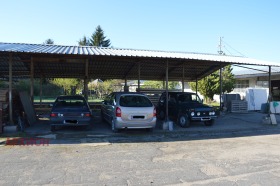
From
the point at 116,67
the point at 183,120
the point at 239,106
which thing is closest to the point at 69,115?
the point at 183,120

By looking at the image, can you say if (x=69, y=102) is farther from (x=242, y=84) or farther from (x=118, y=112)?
(x=242, y=84)

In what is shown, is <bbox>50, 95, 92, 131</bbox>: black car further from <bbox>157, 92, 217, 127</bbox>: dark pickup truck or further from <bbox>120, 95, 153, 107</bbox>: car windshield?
<bbox>157, 92, 217, 127</bbox>: dark pickup truck

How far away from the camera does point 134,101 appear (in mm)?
11219

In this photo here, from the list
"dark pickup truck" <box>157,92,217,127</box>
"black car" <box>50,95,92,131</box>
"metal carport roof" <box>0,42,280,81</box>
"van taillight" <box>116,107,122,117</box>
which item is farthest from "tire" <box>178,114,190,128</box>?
"black car" <box>50,95,92,131</box>

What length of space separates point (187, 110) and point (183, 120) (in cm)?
53

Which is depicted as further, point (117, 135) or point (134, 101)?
point (134, 101)

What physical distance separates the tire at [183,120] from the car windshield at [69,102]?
4684mm

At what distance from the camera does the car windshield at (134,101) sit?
10.9 meters

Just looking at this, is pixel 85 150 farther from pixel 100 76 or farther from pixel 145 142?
pixel 100 76

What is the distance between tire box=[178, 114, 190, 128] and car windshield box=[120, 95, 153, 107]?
2.52 meters

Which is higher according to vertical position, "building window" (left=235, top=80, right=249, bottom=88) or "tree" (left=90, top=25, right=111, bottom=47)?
"tree" (left=90, top=25, right=111, bottom=47)

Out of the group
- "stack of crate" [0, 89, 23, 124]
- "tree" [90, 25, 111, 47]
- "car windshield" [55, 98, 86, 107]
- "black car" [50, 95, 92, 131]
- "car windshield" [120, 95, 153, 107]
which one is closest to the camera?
"black car" [50, 95, 92, 131]

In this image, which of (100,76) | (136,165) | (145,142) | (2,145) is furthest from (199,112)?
(100,76)

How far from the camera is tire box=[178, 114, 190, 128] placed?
12891 mm
